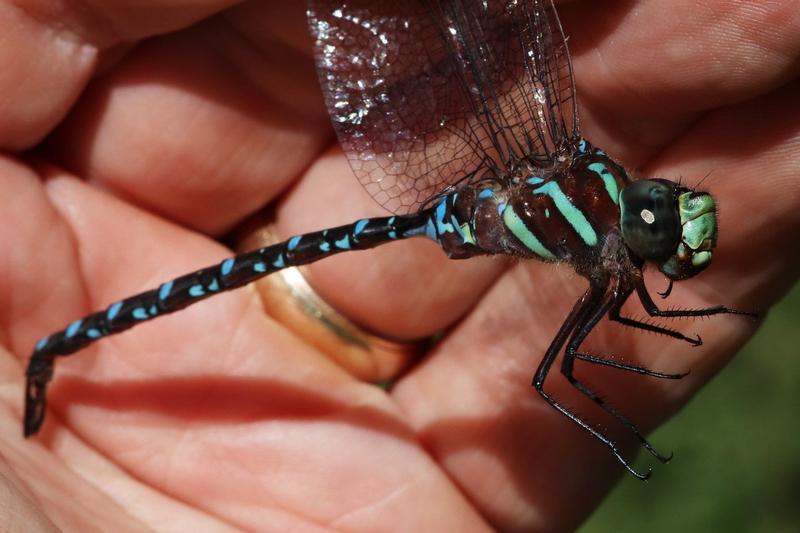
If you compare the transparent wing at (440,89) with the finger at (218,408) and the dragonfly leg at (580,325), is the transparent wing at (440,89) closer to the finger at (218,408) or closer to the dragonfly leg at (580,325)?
the dragonfly leg at (580,325)

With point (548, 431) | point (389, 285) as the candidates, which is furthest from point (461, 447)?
point (389, 285)

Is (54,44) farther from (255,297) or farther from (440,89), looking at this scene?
(440,89)

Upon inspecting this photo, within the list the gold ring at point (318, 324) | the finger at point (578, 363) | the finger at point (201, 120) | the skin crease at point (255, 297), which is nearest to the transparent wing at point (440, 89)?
the skin crease at point (255, 297)

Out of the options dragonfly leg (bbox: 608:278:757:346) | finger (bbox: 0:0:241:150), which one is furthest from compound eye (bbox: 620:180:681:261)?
finger (bbox: 0:0:241:150)

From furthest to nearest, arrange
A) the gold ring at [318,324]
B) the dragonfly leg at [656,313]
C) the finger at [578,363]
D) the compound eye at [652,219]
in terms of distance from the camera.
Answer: the gold ring at [318,324], the finger at [578,363], the dragonfly leg at [656,313], the compound eye at [652,219]

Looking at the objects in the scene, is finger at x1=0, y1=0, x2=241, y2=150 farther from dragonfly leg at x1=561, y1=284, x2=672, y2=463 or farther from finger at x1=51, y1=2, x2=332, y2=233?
dragonfly leg at x1=561, y1=284, x2=672, y2=463

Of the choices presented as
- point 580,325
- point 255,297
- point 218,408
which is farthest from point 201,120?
point 580,325

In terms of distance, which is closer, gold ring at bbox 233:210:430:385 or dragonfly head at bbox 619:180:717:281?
dragonfly head at bbox 619:180:717:281
